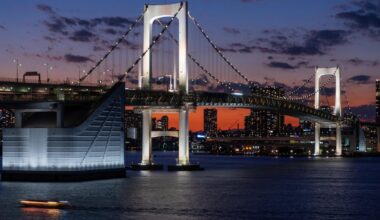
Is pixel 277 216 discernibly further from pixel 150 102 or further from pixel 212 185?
pixel 150 102

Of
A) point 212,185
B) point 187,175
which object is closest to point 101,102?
point 212,185

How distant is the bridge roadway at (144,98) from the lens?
5331 centimetres

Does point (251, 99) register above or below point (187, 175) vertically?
above

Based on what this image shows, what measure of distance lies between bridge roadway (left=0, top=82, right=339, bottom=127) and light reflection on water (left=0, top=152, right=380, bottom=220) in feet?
17.7

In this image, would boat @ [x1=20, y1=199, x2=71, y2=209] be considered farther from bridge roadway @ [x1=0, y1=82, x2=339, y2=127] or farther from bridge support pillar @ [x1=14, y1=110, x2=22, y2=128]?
bridge support pillar @ [x1=14, y1=110, x2=22, y2=128]

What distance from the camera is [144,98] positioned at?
217 ft

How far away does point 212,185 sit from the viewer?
180 ft

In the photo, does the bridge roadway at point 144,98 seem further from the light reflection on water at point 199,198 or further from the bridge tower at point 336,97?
the bridge tower at point 336,97

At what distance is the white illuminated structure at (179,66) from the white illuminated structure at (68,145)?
1179 centimetres

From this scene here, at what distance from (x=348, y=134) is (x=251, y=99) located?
2688 inches

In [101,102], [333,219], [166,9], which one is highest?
[166,9]

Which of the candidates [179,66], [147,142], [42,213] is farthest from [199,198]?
[147,142]

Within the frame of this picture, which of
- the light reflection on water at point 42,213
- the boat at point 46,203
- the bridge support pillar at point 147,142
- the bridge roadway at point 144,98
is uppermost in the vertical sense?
Answer: the bridge roadway at point 144,98

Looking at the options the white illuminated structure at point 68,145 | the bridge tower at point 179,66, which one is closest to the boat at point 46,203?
the white illuminated structure at point 68,145
